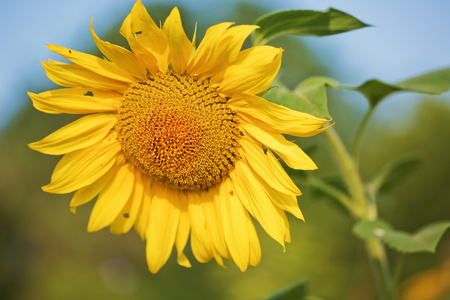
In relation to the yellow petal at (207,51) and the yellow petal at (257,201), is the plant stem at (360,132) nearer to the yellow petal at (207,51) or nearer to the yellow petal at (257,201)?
the yellow petal at (257,201)

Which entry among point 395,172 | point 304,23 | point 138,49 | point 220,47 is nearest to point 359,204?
point 395,172

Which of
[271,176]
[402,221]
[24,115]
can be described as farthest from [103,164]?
[24,115]

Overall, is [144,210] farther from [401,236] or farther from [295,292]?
[401,236]

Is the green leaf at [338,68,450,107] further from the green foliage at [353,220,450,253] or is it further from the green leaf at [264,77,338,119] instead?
the green foliage at [353,220,450,253]

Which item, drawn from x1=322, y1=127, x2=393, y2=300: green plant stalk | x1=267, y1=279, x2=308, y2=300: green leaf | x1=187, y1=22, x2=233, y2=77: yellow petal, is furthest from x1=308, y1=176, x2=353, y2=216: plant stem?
x1=187, y1=22, x2=233, y2=77: yellow petal

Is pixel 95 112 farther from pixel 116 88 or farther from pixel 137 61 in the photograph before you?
pixel 137 61

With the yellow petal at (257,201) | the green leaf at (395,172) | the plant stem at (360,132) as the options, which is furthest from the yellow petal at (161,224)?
the green leaf at (395,172)
